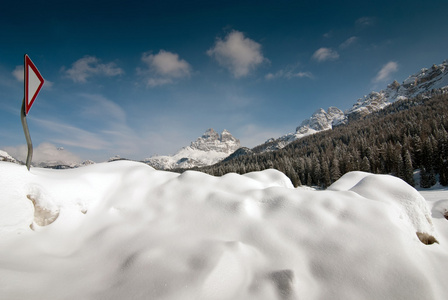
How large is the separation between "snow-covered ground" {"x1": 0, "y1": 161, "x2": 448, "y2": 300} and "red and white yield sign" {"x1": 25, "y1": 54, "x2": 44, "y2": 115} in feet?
5.73

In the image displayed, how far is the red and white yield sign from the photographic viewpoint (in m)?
4.11

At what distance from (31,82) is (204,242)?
17.3 ft

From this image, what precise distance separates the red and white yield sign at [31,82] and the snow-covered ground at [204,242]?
175 centimetres

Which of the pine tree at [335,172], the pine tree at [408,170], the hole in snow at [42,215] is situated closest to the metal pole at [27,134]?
the hole in snow at [42,215]

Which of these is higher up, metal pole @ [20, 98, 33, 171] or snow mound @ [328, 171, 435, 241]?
metal pole @ [20, 98, 33, 171]

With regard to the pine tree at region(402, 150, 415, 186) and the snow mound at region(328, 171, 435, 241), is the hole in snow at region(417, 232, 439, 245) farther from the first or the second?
the pine tree at region(402, 150, 415, 186)

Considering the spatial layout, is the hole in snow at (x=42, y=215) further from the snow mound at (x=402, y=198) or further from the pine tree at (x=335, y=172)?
the pine tree at (x=335, y=172)

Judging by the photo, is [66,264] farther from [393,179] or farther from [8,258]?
[393,179]

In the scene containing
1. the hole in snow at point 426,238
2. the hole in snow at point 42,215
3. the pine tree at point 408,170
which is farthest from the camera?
the pine tree at point 408,170

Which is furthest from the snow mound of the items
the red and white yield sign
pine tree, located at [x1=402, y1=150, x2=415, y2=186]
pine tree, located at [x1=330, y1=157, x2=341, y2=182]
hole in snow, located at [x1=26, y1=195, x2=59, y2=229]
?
pine tree, located at [x1=330, y1=157, x2=341, y2=182]

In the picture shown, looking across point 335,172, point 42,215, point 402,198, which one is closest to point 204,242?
point 42,215

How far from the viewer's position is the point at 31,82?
4238mm

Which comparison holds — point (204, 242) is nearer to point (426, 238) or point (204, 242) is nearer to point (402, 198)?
point (426, 238)

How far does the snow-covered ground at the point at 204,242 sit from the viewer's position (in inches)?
126
